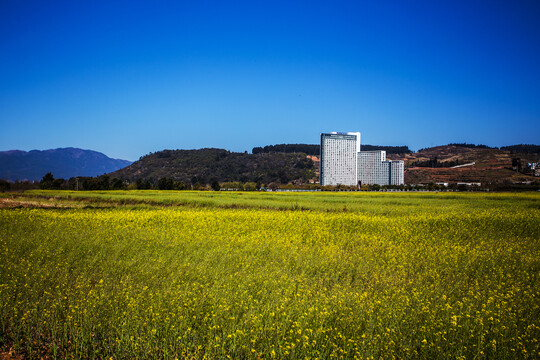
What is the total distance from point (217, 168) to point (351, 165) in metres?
65.9

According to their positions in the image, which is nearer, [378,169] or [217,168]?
[217,168]

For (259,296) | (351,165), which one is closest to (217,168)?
(351,165)

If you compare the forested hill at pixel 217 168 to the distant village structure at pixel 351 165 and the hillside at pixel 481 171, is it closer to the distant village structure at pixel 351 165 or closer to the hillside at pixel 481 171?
the distant village structure at pixel 351 165

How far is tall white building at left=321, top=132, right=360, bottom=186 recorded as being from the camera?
15775cm

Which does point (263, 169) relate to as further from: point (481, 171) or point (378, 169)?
point (481, 171)

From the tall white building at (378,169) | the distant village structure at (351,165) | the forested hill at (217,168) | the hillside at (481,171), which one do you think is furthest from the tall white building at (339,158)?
the hillside at (481,171)

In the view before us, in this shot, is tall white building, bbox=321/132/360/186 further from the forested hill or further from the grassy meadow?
the grassy meadow

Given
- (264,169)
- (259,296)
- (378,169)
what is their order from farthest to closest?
1. (378,169)
2. (264,169)
3. (259,296)

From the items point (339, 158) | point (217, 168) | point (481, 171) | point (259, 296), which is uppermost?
point (339, 158)

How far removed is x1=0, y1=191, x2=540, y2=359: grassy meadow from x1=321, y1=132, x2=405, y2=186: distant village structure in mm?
145634

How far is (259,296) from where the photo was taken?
702 cm

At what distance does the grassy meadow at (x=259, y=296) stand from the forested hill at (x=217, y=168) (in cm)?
11963

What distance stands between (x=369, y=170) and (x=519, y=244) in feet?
538

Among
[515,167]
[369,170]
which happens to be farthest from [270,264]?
[369,170]
